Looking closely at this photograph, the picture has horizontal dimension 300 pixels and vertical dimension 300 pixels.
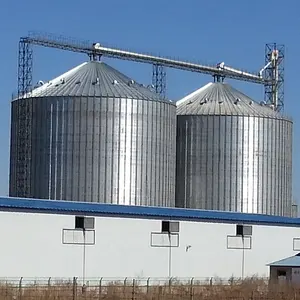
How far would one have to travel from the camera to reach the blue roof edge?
157 feet

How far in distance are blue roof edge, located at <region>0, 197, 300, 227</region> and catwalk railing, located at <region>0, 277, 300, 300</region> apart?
3298 mm

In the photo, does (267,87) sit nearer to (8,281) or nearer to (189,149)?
(189,149)

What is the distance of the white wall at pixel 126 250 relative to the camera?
47.8m

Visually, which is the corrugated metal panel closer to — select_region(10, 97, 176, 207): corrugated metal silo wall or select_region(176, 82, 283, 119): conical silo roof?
select_region(10, 97, 176, 207): corrugated metal silo wall

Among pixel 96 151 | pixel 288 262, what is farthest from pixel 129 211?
pixel 288 262

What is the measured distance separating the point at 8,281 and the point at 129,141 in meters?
15.8

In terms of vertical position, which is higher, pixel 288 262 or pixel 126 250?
pixel 126 250

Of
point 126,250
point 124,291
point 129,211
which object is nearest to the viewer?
point 124,291

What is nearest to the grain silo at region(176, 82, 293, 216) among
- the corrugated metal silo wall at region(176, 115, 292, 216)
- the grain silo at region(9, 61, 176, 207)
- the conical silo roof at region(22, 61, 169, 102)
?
the corrugated metal silo wall at region(176, 115, 292, 216)

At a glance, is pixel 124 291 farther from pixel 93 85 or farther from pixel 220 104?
pixel 220 104

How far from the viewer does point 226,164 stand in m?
66.9

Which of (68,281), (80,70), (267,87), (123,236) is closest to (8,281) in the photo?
(68,281)

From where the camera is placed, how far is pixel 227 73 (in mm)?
74750

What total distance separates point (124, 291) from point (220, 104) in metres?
Answer: 28.4
